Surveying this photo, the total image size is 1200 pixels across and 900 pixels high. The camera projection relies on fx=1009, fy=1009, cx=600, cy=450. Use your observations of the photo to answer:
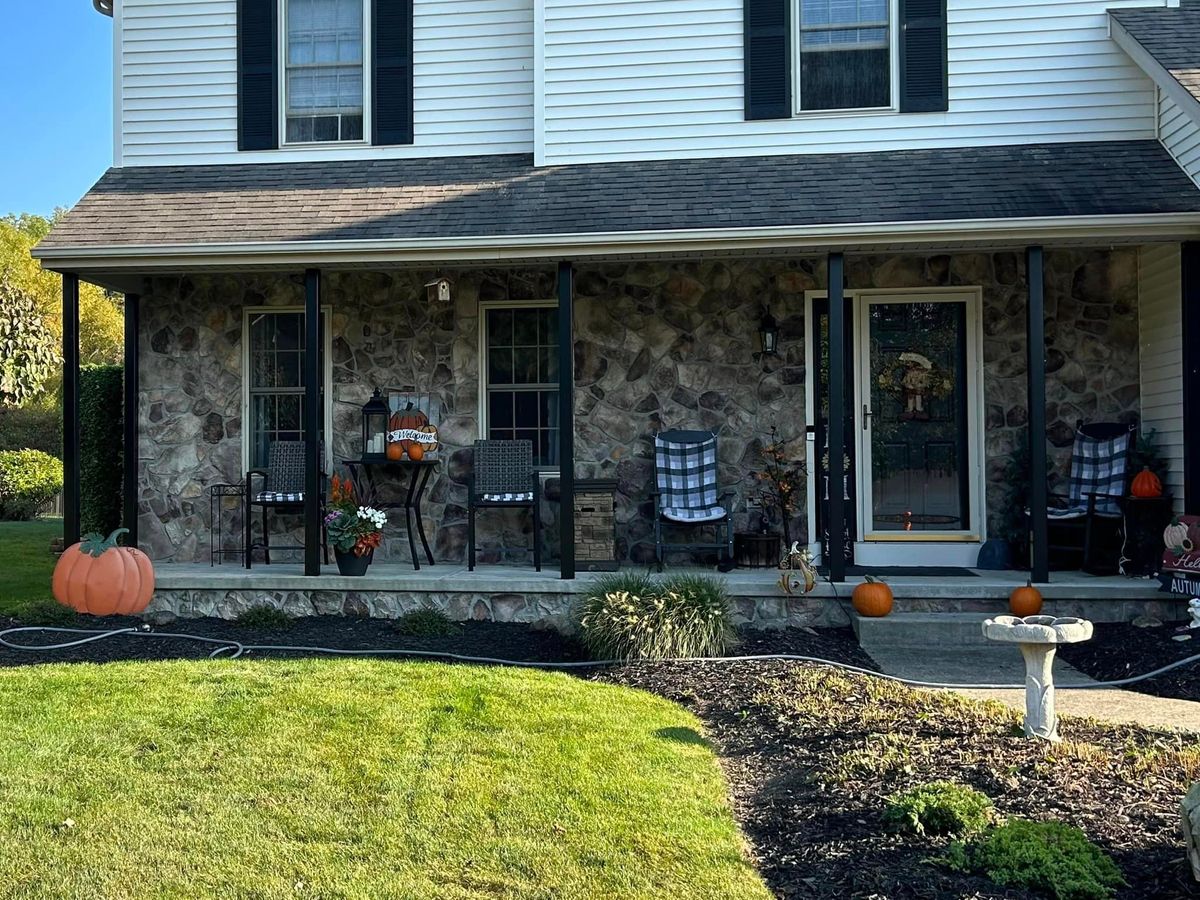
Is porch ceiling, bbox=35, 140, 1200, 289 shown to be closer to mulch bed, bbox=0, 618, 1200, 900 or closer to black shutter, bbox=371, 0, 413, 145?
black shutter, bbox=371, 0, 413, 145

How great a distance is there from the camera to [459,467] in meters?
7.62

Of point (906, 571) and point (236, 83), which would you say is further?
point (236, 83)

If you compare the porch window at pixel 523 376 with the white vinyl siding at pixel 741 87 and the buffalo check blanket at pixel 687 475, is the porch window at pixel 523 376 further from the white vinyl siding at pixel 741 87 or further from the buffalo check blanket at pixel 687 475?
the white vinyl siding at pixel 741 87

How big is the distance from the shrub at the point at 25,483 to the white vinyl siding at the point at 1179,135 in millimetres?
13580

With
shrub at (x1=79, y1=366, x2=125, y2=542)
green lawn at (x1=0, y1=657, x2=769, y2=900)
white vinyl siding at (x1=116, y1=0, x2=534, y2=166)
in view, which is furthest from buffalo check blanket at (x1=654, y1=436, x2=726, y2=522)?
shrub at (x1=79, y1=366, x2=125, y2=542)

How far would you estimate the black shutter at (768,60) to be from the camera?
7.41 m

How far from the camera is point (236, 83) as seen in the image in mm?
7973

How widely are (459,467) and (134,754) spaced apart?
4.10 m

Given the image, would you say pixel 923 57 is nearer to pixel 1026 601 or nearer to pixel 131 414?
pixel 1026 601

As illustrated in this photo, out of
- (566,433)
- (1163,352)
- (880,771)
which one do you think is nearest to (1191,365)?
(1163,352)

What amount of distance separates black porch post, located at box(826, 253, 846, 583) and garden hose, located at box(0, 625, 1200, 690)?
3.36ft

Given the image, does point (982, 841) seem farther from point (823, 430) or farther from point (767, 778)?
point (823, 430)

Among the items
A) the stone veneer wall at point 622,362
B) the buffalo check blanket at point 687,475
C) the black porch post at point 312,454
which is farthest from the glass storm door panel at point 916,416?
the black porch post at point 312,454

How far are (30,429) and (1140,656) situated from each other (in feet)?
57.1
